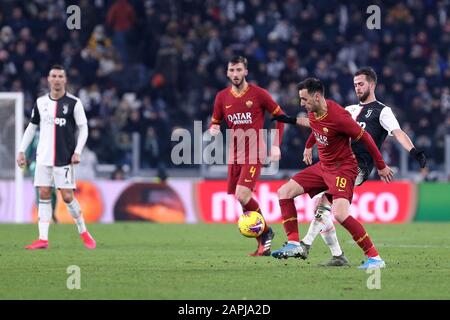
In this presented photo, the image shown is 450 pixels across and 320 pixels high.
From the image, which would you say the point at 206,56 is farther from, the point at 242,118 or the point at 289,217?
the point at 289,217

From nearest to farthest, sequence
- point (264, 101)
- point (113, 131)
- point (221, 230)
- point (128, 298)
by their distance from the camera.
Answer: point (128, 298) < point (264, 101) < point (221, 230) < point (113, 131)

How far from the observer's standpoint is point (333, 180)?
1120 centimetres

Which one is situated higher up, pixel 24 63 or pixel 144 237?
pixel 24 63

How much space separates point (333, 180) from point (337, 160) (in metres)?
0.24

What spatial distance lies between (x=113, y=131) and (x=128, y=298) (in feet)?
48.2

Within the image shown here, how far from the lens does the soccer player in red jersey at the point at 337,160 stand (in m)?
11.0

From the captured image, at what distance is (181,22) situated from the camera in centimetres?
2739

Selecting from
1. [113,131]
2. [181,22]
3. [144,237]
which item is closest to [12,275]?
[144,237]

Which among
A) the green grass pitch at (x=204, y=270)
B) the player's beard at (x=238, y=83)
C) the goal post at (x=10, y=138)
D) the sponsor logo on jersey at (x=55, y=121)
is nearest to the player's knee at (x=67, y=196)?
the green grass pitch at (x=204, y=270)

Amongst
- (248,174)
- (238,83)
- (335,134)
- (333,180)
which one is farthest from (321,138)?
(238,83)

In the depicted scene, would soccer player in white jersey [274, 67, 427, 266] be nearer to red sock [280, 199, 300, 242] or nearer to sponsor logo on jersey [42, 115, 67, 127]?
red sock [280, 199, 300, 242]

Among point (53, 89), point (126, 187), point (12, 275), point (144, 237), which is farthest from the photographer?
point (126, 187)

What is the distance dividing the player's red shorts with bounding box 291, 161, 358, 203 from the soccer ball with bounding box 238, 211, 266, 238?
A: 120cm

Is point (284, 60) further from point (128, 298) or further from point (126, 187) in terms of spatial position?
point (128, 298)
